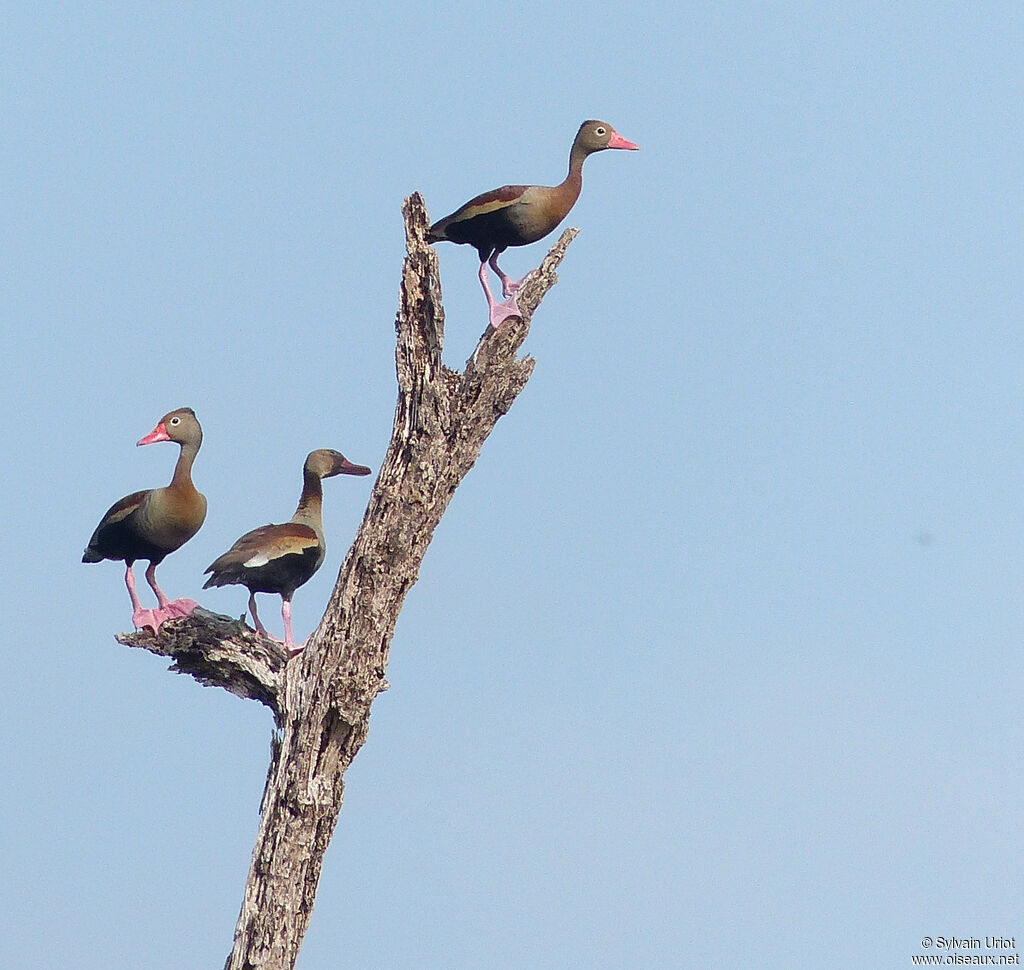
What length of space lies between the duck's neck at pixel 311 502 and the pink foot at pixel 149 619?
115 cm

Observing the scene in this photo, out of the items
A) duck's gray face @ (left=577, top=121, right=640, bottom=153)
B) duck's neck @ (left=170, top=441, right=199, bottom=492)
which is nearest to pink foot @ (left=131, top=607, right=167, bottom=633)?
duck's neck @ (left=170, top=441, right=199, bottom=492)

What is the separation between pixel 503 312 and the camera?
956cm

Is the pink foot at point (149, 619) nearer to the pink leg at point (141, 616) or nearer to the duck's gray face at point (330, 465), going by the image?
the pink leg at point (141, 616)

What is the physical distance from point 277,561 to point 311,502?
2.40ft

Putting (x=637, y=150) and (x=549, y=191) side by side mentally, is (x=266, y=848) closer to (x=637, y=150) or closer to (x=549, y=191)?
(x=549, y=191)

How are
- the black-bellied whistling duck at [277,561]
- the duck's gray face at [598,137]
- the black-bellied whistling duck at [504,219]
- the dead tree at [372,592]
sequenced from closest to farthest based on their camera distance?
the dead tree at [372,592] < the black-bellied whistling duck at [277,561] < the black-bellied whistling duck at [504,219] < the duck's gray face at [598,137]

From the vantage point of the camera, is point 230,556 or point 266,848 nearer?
point 266,848

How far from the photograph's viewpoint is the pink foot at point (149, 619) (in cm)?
998

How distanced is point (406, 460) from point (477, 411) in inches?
21.5

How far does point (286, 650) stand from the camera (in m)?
9.95

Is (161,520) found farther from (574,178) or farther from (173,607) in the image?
(574,178)

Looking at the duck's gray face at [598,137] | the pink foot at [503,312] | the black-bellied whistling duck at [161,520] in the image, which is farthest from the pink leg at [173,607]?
the duck's gray face at [598,137]

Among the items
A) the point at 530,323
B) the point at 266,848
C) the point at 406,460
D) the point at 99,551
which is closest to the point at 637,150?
the point at 530,323

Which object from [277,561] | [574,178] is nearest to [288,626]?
[277,561]
